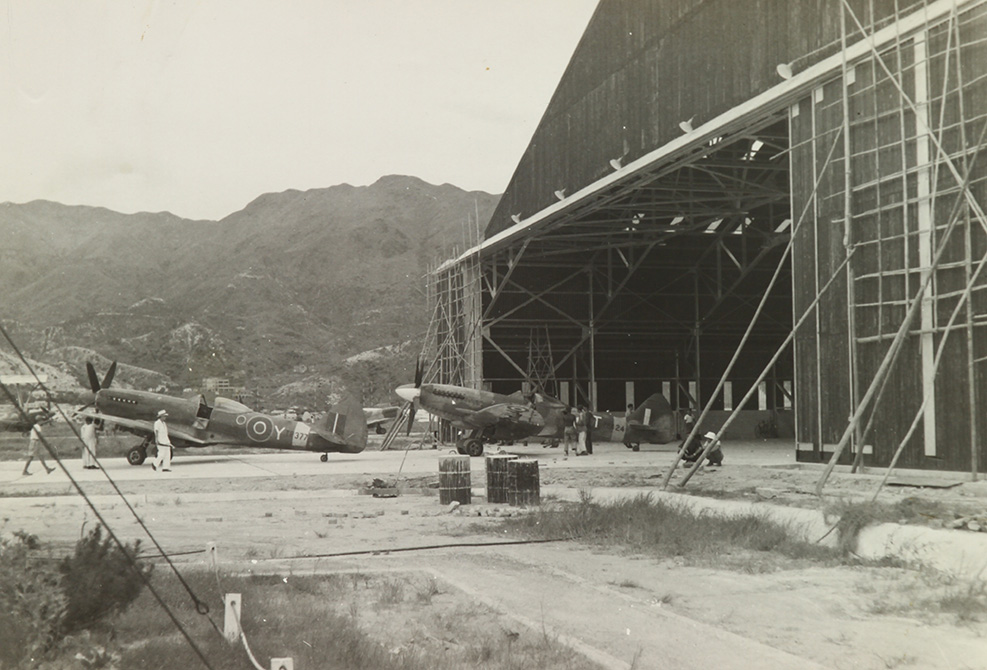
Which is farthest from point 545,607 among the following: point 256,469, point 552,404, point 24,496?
point 552,404

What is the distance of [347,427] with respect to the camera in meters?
25.8

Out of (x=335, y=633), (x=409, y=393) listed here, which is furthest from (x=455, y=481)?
(x=409, y=393)

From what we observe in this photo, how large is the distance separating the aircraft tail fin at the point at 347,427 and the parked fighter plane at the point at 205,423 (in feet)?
0.10

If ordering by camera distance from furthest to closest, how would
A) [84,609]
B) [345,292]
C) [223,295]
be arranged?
[345,292] → [223,295] → [84,609]

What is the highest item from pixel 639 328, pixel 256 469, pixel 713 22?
pixel 713 22

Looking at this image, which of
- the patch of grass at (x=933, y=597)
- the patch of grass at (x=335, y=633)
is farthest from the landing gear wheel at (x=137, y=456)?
the patch of grass at (x=933, y=597)

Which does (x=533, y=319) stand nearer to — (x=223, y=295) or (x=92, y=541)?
(x=92, y=541)

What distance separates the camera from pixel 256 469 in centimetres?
2189

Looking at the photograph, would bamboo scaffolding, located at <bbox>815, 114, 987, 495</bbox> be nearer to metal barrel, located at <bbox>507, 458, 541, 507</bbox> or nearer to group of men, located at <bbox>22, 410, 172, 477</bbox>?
metal barrel, located at <bbox>507, 458, 541, 507</bbox>

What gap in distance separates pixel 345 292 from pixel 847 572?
95956 millimetres

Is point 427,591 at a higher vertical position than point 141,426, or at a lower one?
lower

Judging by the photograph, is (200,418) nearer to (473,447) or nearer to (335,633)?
(473,447)

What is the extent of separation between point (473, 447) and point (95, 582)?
71.7ft

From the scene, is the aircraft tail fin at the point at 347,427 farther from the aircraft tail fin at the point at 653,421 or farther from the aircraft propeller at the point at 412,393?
the aircraft tail fin at the point at 653,421
